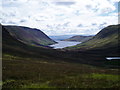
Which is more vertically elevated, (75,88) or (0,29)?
(0,29)

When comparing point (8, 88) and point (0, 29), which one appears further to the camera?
point (0, 29)

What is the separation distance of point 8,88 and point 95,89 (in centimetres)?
646

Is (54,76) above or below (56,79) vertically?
below

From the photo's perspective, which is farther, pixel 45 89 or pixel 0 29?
pixel 0 29

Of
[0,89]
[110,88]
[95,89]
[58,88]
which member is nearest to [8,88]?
[0,89]

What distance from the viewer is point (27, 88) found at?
13.5 m

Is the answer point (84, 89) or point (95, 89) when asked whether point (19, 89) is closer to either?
point (84, 89)

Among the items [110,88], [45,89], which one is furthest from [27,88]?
[110,88]

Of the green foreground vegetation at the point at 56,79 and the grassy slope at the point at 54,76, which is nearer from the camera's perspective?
the green foreground vegetation at the point at 56,79

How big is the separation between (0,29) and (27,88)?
4968 inches

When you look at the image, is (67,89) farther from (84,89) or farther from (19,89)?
(19,89)

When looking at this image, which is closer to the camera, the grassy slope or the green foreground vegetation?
the green foreground vegetation

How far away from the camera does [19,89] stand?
13008mm

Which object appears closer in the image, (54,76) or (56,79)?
(56,79)
